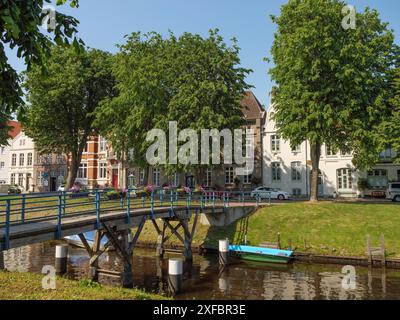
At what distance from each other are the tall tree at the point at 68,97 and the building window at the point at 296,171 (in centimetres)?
2269

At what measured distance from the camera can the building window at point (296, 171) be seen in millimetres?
44069

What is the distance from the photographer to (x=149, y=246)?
1022 inches

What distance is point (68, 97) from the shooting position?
37531 millimetres

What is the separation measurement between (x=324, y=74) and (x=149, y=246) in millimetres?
18172

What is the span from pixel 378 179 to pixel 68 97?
34325 mm

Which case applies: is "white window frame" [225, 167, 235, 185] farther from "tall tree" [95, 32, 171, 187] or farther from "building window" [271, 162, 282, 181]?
"tall tree" [95, 32, 171, 187]

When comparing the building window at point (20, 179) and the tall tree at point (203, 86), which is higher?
the tall tree at point (203, 86)

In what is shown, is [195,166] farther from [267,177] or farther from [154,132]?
Answer: [267,177]

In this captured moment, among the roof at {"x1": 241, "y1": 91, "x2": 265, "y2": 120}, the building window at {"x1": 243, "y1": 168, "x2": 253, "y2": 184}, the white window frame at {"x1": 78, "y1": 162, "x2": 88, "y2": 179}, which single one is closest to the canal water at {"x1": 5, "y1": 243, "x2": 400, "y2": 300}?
the building window at {"x1": 243, "y1": 168, "x2": 253, "y2": 184}

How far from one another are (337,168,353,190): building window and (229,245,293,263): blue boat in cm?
2372

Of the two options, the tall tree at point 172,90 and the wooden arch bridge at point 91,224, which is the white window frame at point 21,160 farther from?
the wooden arch bridge at point 91,224

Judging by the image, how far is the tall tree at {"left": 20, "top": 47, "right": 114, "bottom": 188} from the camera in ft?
121

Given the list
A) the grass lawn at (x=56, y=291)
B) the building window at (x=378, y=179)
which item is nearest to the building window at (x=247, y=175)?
the building window at (x=378, y=179)

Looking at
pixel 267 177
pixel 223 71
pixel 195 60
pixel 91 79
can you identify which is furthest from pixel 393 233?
pixel 91 79
